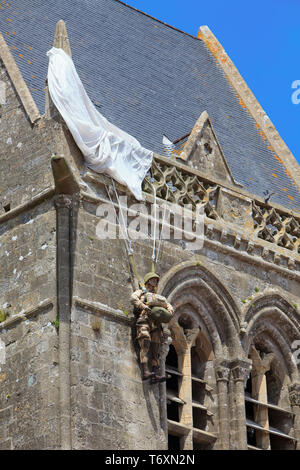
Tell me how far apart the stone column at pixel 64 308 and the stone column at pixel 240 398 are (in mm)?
3711

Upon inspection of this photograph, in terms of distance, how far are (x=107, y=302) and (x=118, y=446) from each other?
2365 millimetres

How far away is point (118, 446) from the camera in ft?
74.2

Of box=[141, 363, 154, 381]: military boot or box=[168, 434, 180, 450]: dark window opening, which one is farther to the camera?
box=[168, 434, 180, 450]: dark window opening

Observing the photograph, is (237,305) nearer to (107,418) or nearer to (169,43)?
(107,418)

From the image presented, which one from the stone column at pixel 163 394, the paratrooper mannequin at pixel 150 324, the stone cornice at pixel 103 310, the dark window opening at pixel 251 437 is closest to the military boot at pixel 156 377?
the paratrooper mannequin at pixel 150 324

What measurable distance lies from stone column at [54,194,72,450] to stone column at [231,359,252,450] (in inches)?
146

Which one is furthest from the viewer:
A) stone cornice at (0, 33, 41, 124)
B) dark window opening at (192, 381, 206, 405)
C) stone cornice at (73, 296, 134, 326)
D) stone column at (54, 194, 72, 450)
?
stone cornice at (0, 33, 41, 124)

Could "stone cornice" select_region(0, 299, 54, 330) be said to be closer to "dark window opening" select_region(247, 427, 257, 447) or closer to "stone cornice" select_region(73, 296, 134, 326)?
"stone cornice" select_region(73, 296, 134, 326)

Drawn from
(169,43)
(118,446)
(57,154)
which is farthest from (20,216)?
(169,43)

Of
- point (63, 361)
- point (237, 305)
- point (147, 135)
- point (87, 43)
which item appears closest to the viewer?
point (63, 361)

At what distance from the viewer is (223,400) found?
82.8 feet

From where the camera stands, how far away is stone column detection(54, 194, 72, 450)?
2214 centimetres

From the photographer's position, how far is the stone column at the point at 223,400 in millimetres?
24906

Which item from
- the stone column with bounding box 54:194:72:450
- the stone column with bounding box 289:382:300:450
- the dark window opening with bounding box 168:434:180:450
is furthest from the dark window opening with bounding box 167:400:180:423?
the stone column with bounding box 54:194:72:450
